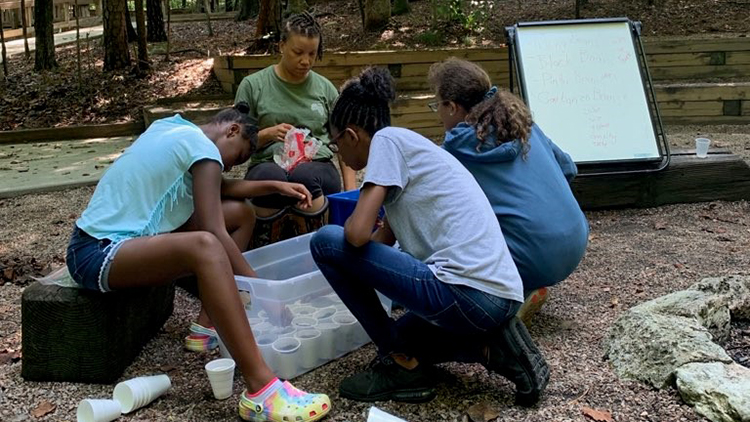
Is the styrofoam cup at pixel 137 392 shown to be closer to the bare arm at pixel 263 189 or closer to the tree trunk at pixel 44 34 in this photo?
the bare arm at pixel 263 189

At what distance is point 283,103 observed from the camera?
3.78 m

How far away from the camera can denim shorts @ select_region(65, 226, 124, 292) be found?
2.37 metres

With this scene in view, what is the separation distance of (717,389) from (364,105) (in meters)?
1.34

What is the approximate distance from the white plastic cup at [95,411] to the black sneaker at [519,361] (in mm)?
1162

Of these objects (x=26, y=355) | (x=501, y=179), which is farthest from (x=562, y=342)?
(x=26, y=355)

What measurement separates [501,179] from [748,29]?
8.06 m

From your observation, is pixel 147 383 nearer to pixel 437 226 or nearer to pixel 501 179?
pixel 437 226

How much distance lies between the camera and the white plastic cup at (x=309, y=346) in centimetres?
260

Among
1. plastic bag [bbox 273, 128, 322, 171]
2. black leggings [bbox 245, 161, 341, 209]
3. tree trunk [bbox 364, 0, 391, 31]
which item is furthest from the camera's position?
tree trunk [bbox 364, 0, 391, 31]

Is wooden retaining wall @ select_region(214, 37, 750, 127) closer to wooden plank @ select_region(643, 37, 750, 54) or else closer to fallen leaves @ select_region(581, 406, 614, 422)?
wooden plank @ select_region(643, 37, 750, 54)

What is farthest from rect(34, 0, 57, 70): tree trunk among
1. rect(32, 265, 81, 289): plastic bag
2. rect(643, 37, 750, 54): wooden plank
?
rect(32, 265, 81, 289): plastic bag

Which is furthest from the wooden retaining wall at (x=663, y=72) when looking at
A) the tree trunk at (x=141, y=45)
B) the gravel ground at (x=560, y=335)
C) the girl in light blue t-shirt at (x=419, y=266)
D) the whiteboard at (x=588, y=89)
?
the girl in light blue t-shirt at (x=419, y=266)

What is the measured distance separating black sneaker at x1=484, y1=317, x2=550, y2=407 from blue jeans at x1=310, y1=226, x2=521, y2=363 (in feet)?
0.14

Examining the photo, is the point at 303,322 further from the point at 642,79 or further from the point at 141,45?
the point at 141,45
